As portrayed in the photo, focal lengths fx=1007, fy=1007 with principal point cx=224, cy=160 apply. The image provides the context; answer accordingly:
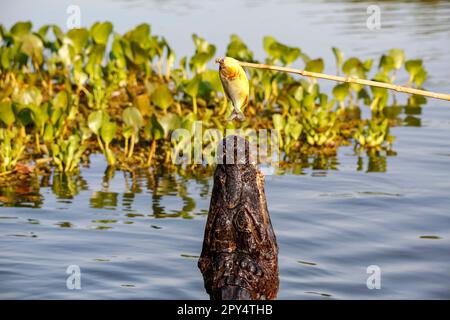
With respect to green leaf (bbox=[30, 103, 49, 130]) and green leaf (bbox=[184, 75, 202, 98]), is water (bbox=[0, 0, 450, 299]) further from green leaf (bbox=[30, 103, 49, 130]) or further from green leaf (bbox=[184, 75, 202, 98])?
green leaf (bbox=[184, 75, 202, 98])

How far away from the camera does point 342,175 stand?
955 cm

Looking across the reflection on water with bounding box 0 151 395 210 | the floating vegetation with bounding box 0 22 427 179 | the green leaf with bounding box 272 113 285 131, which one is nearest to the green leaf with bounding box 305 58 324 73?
the floating vegetation with bounding box 0 22 427 179

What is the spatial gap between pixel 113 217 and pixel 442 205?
2.78m

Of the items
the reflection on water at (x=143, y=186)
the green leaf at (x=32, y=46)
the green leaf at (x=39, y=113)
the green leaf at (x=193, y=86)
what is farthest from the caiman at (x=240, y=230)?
the green leaf at (x=32, y=46)

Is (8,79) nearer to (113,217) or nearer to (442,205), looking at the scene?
(113,217)

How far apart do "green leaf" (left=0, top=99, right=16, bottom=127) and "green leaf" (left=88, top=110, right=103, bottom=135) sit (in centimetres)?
80

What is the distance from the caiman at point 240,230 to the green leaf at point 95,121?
4.41 metres

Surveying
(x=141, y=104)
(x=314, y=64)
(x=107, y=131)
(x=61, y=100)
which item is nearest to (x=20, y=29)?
(x=61, y=100)

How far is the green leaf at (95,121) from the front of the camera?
9797 mm

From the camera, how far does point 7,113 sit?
32.4 feet

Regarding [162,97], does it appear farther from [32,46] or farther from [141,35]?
[32,46]

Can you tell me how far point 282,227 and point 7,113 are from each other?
3.34 metres

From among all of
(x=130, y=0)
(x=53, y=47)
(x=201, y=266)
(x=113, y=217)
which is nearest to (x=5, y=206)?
(x=113, y=217)

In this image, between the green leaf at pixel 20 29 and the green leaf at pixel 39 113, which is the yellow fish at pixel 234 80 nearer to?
the green leaf at pixel 39 113
